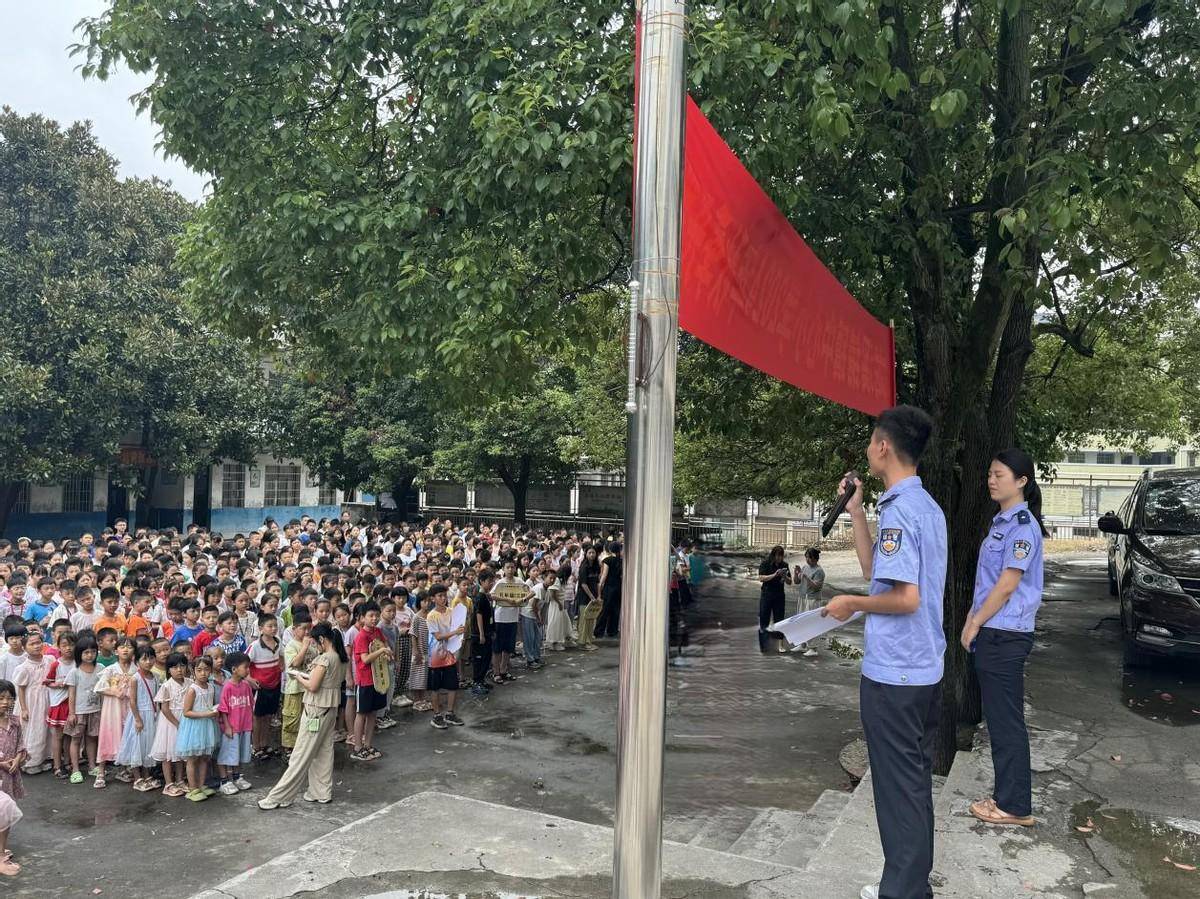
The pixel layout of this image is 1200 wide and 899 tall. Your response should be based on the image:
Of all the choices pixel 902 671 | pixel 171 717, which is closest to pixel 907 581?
pixel 902 671

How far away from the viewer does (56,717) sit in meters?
8.04

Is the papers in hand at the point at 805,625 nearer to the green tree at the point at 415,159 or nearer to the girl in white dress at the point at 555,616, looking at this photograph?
the green tree at the point at 415,159

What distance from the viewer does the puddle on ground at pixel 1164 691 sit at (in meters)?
7.32

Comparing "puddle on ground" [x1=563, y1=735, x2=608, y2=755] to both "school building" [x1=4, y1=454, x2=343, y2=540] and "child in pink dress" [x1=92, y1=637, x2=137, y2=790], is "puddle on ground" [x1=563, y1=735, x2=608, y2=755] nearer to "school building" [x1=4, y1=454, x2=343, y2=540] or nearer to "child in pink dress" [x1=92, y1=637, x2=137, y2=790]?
"child in pink dress" [x1=92, y1=637, x2=137, y2=790]

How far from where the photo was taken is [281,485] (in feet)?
109

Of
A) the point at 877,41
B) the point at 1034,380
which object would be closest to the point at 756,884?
the point at 877,41

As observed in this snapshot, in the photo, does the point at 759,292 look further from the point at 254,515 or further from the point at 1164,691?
the point at 254,515

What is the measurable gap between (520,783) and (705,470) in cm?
997

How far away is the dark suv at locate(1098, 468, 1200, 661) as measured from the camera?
7.90 m

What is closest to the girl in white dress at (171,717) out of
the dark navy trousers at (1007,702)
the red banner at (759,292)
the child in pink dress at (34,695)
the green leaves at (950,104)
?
the child in pink dress at (34,695)

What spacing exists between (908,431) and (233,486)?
30.4 meters

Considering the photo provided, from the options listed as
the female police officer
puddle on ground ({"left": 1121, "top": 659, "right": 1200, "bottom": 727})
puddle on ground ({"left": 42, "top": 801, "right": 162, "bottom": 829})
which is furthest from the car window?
puddle on ground ({"left": 42, "top": 801, "right": 162, "bottom": 829})

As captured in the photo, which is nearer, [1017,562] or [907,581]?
[907,581]

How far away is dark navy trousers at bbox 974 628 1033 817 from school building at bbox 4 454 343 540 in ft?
75.6
